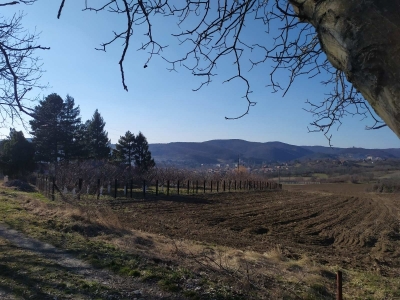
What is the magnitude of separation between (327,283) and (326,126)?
3.83m

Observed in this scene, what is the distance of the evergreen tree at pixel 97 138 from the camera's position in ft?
150

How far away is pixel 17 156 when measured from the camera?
37438 millimetres

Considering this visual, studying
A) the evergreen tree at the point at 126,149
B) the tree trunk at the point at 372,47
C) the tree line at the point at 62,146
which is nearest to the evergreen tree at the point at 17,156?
the tree line at the point at 62,146

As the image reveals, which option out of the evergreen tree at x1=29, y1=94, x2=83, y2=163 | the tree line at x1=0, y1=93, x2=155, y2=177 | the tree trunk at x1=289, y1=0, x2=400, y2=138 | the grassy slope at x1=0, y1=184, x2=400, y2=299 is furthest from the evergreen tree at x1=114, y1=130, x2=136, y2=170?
the tree trunk at x1=289, y1=0, x2=400, y2=138

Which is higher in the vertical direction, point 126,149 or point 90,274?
point 126,149

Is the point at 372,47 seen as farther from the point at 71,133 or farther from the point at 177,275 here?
the point at 71,133

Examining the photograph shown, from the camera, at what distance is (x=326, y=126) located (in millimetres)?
3904

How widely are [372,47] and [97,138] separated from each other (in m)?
47.6

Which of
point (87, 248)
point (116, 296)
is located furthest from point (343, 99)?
point (87, 248)

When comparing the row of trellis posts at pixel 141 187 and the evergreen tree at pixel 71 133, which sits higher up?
the evergreen tree at pixel 71 133

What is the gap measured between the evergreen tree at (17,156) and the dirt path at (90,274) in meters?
32.6

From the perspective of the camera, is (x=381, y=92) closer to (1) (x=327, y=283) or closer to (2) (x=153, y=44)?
(2) (x=153, y=44)

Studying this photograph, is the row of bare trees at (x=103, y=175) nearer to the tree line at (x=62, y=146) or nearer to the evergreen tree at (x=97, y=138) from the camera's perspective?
the tree line at (x=62, y=146)

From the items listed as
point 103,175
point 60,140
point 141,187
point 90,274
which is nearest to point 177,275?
point 90,274
